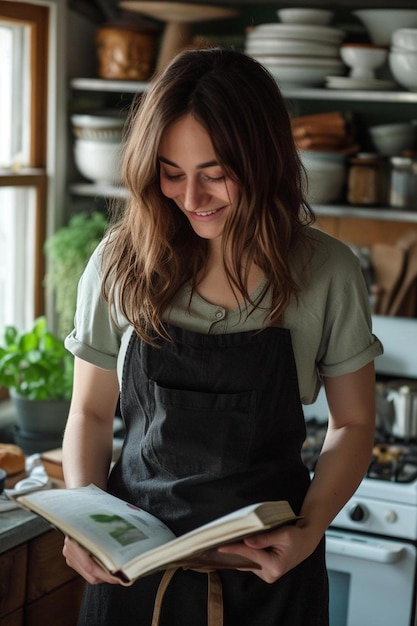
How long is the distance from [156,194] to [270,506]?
0.49 metres

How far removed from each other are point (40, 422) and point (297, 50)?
1.28m

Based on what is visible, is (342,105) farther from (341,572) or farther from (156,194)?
(156,194)

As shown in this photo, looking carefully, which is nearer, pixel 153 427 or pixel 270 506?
pixel 270 506

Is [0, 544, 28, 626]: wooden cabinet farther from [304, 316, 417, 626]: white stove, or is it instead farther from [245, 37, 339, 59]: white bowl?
[245, 37, 339, 59]: white bowl

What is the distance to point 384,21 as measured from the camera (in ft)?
9.48

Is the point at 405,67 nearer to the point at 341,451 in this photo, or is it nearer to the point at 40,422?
the point at 40,422

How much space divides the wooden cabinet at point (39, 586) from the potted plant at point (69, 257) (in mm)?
1117

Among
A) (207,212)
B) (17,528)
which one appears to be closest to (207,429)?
(207,212)

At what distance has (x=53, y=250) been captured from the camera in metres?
3.07

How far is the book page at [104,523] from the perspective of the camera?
1.27 meters

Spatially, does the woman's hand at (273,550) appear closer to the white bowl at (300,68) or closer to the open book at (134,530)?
the open book at (134,530)

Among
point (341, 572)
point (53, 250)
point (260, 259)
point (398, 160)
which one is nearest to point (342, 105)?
point (398, 160)

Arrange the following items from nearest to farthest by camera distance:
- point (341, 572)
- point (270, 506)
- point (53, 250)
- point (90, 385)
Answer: point (270, 506) < point (90, 385) < point (341, 572) < point (53, 250)

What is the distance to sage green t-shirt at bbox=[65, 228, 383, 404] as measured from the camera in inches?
58.1
